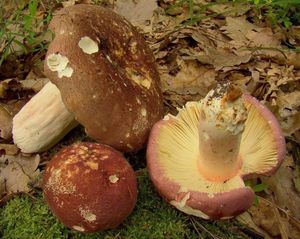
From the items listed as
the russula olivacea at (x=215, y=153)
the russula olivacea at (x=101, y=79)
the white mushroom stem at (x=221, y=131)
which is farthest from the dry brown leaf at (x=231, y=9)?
the white mushroom stem at (x=221, y=131)

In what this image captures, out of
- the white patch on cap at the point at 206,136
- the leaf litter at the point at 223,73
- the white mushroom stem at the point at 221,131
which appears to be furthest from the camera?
the leaf litter at the point at 223,73

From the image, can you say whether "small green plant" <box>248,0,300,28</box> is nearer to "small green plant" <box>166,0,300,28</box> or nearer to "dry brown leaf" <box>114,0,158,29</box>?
"small green plant" <box>166,0,300,28</box>

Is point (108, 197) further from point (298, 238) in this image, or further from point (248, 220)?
point (298, 238)

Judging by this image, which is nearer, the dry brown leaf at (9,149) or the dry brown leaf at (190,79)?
the dry brown leaf at (9,149)

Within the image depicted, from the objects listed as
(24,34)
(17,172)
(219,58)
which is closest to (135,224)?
(17,172)

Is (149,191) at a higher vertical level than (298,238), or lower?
higher

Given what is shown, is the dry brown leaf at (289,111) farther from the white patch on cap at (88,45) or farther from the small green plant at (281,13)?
the white patch on cap at (88,45)

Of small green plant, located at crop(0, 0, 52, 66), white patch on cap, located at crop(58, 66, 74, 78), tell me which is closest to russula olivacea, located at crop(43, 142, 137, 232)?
white patch on cap, located at crop(58, 66, 74, 78)

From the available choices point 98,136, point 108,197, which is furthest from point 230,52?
point 108,197
